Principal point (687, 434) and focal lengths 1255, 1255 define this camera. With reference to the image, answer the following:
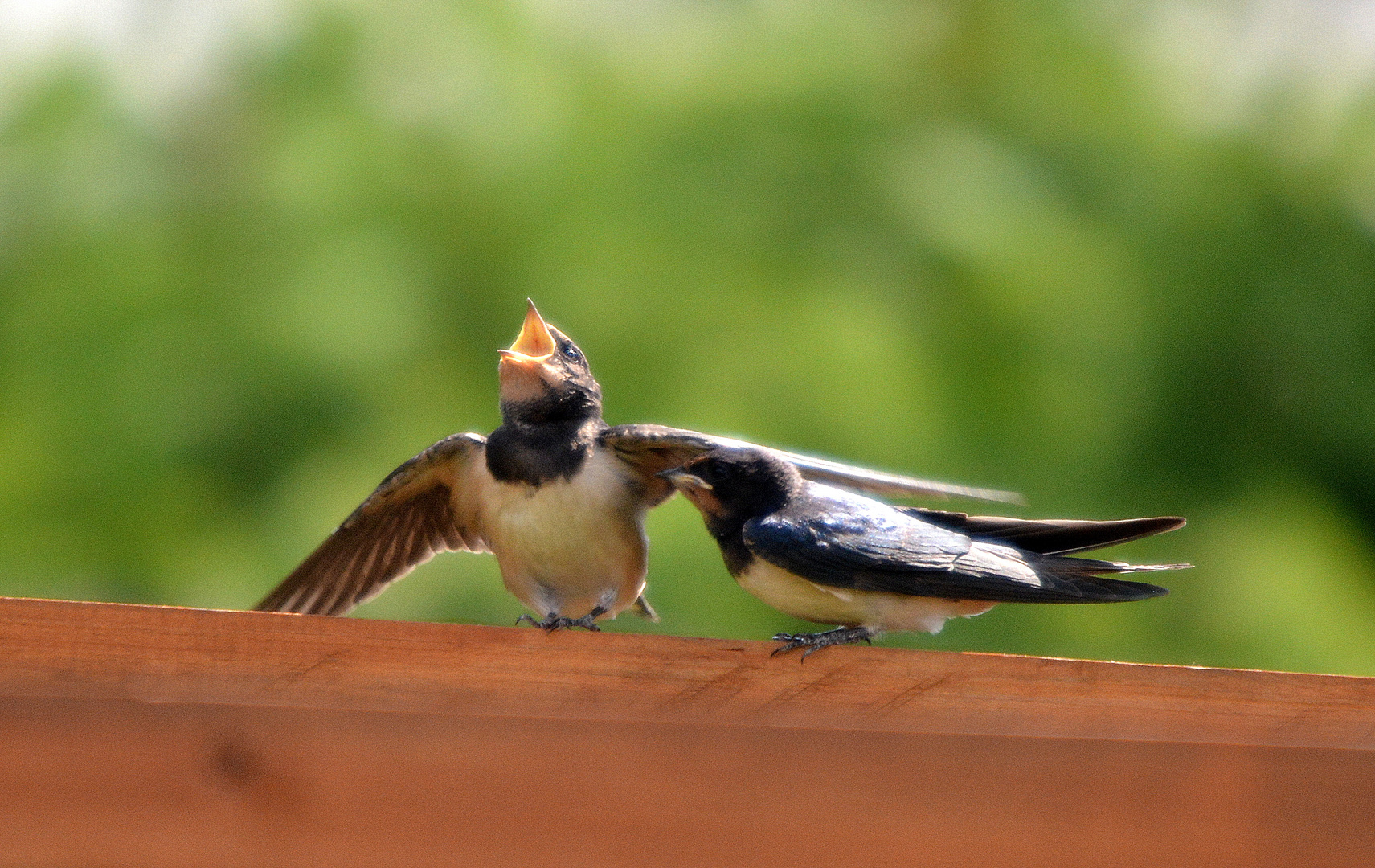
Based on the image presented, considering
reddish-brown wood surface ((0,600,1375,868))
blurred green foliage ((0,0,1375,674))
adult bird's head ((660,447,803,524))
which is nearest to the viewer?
reddish-brown wood surface ((0,600,1375,868))

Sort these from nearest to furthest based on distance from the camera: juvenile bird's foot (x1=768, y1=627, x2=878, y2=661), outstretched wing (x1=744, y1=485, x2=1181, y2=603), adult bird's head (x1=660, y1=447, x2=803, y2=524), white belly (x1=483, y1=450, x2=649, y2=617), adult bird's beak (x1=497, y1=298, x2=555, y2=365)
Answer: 1. juvenile bird's foot (x1=768, y1=627, x2=878, y2=661)
2. outstretched wing (x1=744, y1=485, x2=1181, y2=603)
3. adult bird's head (x1=660, y1=447, x2=803, y2=524)
4. white belly (x1=483, y1=450, x2=649, y2=617)
5. adult bird's beak (x1=497, y1=298, x2=555, y2=365)

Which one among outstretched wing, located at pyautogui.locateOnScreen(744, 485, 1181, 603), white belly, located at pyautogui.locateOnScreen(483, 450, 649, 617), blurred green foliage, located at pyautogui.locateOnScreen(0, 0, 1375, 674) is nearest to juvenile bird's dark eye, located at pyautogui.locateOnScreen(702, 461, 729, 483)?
outstretched wing, located at pyautogui.locateOnScreen(744, 485, 1181, 603)

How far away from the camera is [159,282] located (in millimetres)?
3779

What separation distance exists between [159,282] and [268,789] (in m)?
2.72

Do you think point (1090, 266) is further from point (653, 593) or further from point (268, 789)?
point (268, 789)

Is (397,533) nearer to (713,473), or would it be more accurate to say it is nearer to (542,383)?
(542,383)

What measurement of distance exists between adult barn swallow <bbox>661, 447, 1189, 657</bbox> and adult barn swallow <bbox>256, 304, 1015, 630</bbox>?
0.33 feet

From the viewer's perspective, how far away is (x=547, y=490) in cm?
222

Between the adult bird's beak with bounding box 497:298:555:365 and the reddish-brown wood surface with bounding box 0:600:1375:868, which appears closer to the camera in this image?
the reddish-brown wood surface with bounding box 0:600:1375:868

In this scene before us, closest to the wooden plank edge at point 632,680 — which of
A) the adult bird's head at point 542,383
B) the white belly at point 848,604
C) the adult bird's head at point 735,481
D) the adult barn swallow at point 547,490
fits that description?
the white belly at point 848,604

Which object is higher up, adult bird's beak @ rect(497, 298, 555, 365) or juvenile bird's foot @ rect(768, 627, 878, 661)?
adult bird's beak @ rect(497, 298, 555, 365)

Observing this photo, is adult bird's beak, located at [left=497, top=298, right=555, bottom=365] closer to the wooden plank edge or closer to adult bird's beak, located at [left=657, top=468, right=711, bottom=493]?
adult bird's beak, located at [left=657, top=468, right=711, bottom=493]

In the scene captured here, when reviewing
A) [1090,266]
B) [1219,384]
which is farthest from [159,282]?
[1219,384]

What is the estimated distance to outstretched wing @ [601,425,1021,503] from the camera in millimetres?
2121
